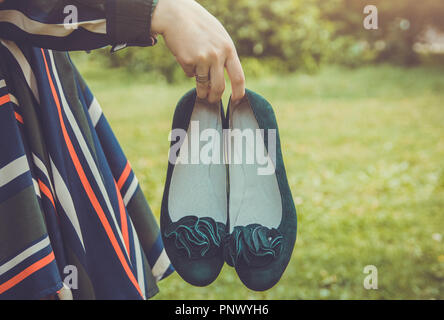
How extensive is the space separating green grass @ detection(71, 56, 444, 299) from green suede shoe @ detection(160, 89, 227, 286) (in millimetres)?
1152

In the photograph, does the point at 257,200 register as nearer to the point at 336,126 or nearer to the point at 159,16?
the point at 159,16

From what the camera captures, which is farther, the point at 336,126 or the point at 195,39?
the point at 336,126

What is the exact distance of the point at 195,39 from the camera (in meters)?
0.63

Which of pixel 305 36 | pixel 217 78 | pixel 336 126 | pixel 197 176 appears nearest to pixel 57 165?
pixel 197 176

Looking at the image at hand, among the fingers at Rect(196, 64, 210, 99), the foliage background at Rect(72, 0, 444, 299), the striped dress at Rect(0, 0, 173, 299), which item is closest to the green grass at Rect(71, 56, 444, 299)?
the foliage background at Rect(72, 0, 444, 299)

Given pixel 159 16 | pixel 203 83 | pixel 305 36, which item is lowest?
pixel 305 36

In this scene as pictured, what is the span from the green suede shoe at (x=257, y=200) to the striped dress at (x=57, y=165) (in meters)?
0.24

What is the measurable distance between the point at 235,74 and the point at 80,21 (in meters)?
0.24

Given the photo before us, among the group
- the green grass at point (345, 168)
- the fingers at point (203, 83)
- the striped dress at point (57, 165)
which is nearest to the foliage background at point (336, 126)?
the green grass at point (345, 168)

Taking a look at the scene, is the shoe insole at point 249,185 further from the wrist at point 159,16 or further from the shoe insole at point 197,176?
the wrist at point 159,16

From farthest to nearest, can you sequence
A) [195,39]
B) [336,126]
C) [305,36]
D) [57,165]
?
[305,36] < [336,126] < [57,165] < [195,39]

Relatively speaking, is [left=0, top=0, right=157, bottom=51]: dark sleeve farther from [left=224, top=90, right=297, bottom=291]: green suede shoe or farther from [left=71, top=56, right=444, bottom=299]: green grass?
[left=71, top=56, right=444, bottom=299]: green grass

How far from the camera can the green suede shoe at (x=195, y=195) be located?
792 mm
